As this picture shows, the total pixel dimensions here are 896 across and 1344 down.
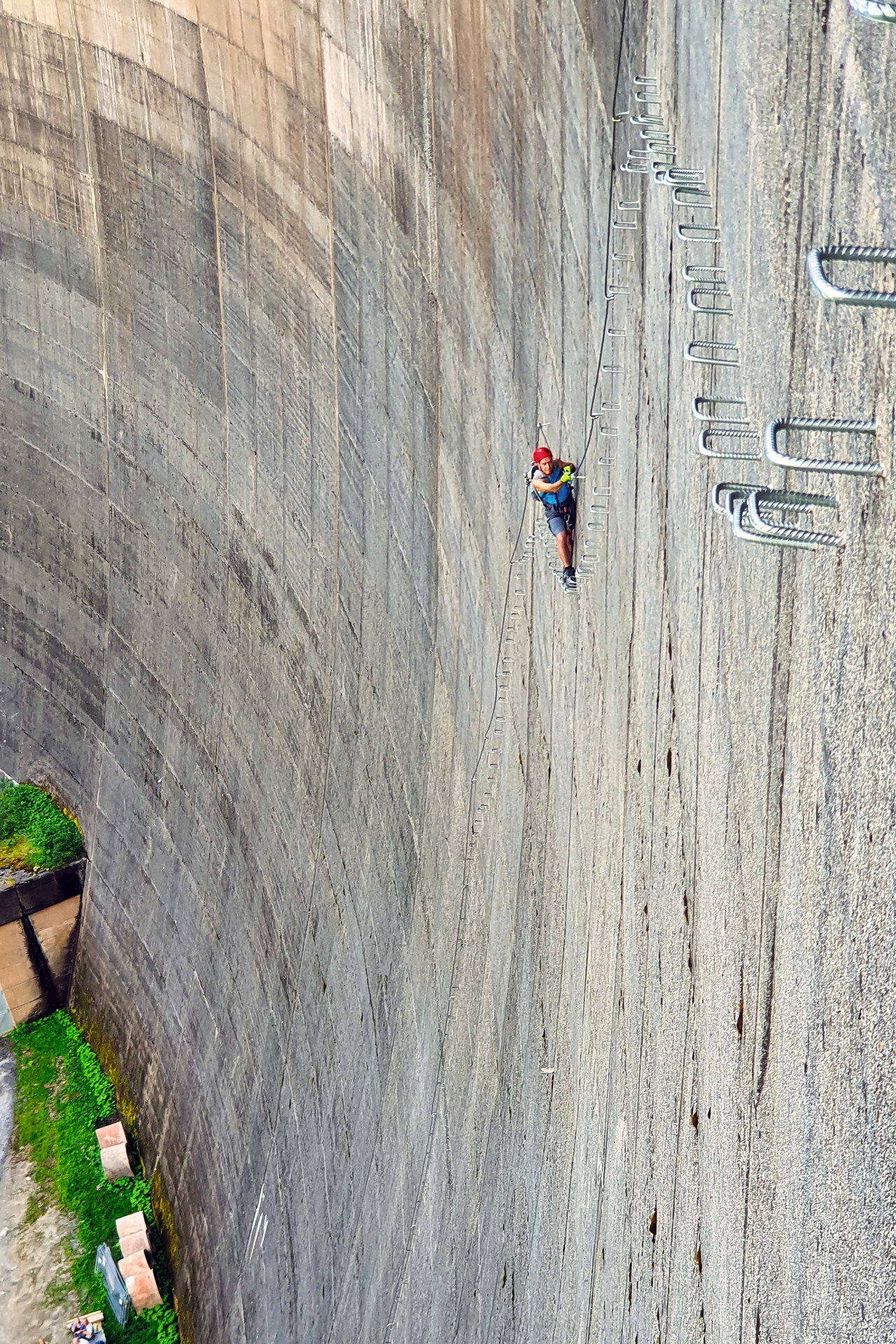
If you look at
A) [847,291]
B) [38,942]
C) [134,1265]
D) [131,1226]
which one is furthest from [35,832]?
[847,291]

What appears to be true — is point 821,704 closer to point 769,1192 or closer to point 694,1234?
point 769,1192

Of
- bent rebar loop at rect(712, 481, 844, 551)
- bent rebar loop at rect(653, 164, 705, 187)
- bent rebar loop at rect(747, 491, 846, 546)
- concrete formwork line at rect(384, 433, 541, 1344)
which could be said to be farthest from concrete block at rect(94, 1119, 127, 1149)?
bent rebar loop at rect(747, 491, 846, 546)

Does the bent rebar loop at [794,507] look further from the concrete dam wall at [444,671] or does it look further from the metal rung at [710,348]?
the metal rung at [710,348]

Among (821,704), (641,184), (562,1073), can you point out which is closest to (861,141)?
(821,704)

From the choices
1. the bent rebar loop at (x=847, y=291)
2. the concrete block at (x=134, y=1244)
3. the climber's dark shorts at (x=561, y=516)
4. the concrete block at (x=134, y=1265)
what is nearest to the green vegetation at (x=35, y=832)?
the concrete block at (x=134, y=1244)

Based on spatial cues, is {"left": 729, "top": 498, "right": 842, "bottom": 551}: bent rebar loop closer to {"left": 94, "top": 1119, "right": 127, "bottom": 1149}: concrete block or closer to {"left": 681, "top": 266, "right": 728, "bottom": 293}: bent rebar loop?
{"left": 681, "top": 266, "right": 728, "bottom": 293}: bent rebar loop

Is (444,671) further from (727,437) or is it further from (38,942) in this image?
(38,942)
